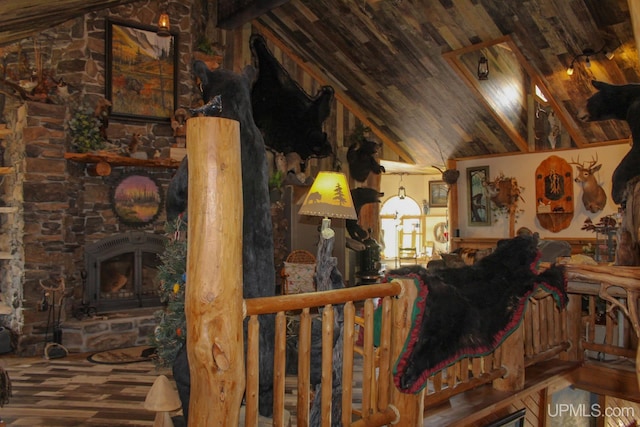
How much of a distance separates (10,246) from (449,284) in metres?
5.46

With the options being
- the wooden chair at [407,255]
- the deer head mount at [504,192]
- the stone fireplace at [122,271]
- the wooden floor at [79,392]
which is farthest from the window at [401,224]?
the wooden floor at [79,392]

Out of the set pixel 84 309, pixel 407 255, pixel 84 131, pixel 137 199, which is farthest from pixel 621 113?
pixel 407 255

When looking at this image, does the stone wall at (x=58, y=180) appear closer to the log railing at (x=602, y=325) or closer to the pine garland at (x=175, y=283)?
the pine garland at (x=175, y=283)

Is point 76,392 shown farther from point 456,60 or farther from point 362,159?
point 456,60

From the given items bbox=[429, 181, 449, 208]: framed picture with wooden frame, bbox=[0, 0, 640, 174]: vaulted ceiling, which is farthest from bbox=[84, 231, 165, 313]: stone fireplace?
bbox=[429, 181, 449, 208]: framed picture with wooden frame

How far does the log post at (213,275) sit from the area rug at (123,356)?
3.72m

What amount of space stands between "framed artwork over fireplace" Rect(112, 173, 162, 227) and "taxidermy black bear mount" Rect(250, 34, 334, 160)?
183 cm

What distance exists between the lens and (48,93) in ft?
19.2

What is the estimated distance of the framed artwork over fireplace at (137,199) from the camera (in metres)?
6.47

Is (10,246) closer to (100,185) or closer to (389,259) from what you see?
(100,185)

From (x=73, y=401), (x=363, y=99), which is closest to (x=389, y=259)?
(x=363, y=99)

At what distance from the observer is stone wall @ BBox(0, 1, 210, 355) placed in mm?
5801

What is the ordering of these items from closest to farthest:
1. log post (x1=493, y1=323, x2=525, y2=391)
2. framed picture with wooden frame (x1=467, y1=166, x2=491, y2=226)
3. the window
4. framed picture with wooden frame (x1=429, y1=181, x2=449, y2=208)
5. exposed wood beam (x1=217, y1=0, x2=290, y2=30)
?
log post (x1=493, y1=323, x2=525, y2=391)
exposed wood beam (x1=217, y1=0, x2=290, y2=30)
framed picture with wooden frame (x1=467, y1=166, x2=491, y2=226)
framed picture with wooden frame (x1=429, y1=181, x2=449, y2=208)
the window

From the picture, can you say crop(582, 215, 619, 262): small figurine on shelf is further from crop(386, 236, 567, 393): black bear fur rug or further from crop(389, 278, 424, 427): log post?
crop(389, 278, 424, 427): log post
